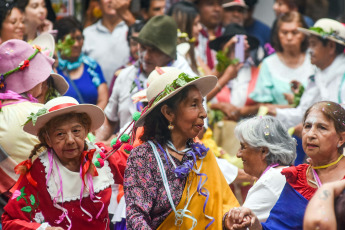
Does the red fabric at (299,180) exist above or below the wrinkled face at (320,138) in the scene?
below

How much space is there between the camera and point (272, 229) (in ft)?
14.0

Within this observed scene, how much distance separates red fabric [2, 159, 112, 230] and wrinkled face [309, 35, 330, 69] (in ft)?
11.9

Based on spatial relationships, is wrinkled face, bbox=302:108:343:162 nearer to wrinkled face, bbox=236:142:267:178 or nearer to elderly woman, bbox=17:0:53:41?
wrinkled face, bbox=236:142:267:178

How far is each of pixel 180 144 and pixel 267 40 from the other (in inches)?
210

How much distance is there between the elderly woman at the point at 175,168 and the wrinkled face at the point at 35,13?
392 cm

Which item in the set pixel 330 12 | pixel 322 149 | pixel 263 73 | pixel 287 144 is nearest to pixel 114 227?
pixel 287 144

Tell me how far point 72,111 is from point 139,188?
3.10ft

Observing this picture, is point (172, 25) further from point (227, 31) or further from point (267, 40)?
point (267, 40)

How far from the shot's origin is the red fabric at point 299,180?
4311 millimetres

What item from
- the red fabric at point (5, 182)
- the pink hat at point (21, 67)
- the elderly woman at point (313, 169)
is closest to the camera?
the elderly woman at point (313, 169)

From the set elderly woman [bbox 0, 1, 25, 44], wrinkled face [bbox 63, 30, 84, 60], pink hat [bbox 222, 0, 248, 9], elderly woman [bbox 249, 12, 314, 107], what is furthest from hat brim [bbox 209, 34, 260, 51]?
elderly woman [bbox 0, 1, 25, 44]

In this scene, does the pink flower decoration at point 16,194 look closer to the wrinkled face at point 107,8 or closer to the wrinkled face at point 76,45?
the wrinkled face at point 76,45

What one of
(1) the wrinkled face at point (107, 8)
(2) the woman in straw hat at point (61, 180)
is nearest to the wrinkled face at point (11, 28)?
(1) the wrinkled face at point (107, 8)

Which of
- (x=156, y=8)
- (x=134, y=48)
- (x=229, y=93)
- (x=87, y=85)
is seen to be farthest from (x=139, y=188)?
(x=156, y=8)
